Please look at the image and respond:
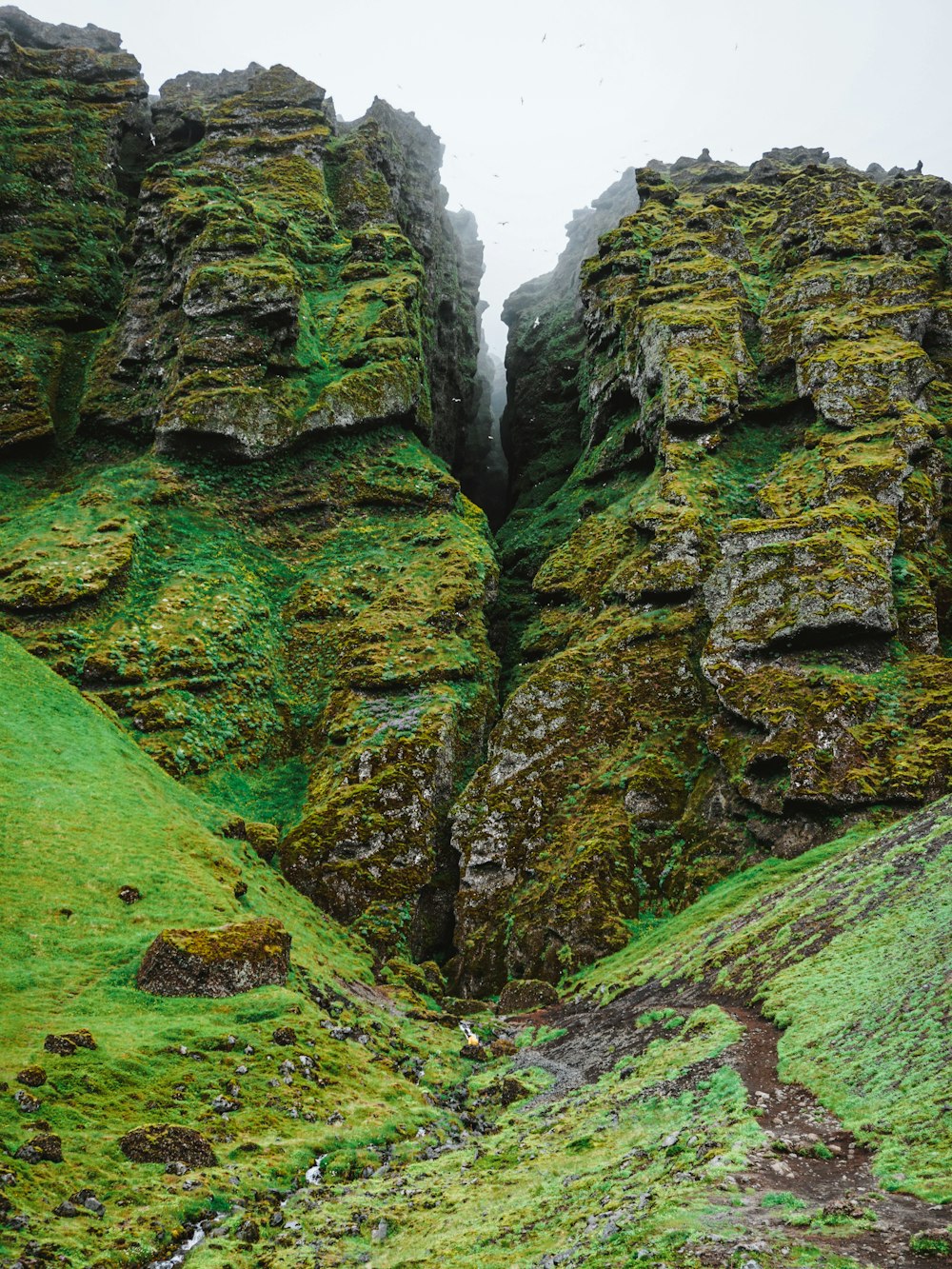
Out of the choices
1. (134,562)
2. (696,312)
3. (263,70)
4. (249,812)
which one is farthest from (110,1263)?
(263,70)

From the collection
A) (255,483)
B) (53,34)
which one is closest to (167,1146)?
(255,483)

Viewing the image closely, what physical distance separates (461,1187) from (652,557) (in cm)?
3140

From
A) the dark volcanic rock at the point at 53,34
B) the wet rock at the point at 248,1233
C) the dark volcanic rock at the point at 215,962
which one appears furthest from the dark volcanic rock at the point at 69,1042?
the dark volcanic rock at the point at 53,34

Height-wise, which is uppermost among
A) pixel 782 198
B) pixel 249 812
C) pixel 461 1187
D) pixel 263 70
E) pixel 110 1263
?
pixel 263 70

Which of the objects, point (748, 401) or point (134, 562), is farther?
point (748, 401)

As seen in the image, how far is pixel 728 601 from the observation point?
34281 mm

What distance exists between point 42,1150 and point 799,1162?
10568mm

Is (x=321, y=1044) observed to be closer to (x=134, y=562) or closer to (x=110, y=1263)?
(x=110, y=1263)

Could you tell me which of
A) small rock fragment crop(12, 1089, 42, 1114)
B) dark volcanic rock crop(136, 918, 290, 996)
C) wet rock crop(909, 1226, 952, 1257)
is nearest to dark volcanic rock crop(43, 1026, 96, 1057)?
small rock fragment crop(12, 1089, 42, 1114)

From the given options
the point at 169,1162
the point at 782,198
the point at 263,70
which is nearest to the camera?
the point at 169,1162

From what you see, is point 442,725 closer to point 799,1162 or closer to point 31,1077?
point 31,1077

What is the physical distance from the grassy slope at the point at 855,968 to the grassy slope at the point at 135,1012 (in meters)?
7.83

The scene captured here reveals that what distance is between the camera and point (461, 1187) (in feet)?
41.1

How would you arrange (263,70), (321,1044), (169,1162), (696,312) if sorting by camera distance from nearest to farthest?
1. (169,1162)
2. (321,1044)
3. (696,312)
4. (263,70)
